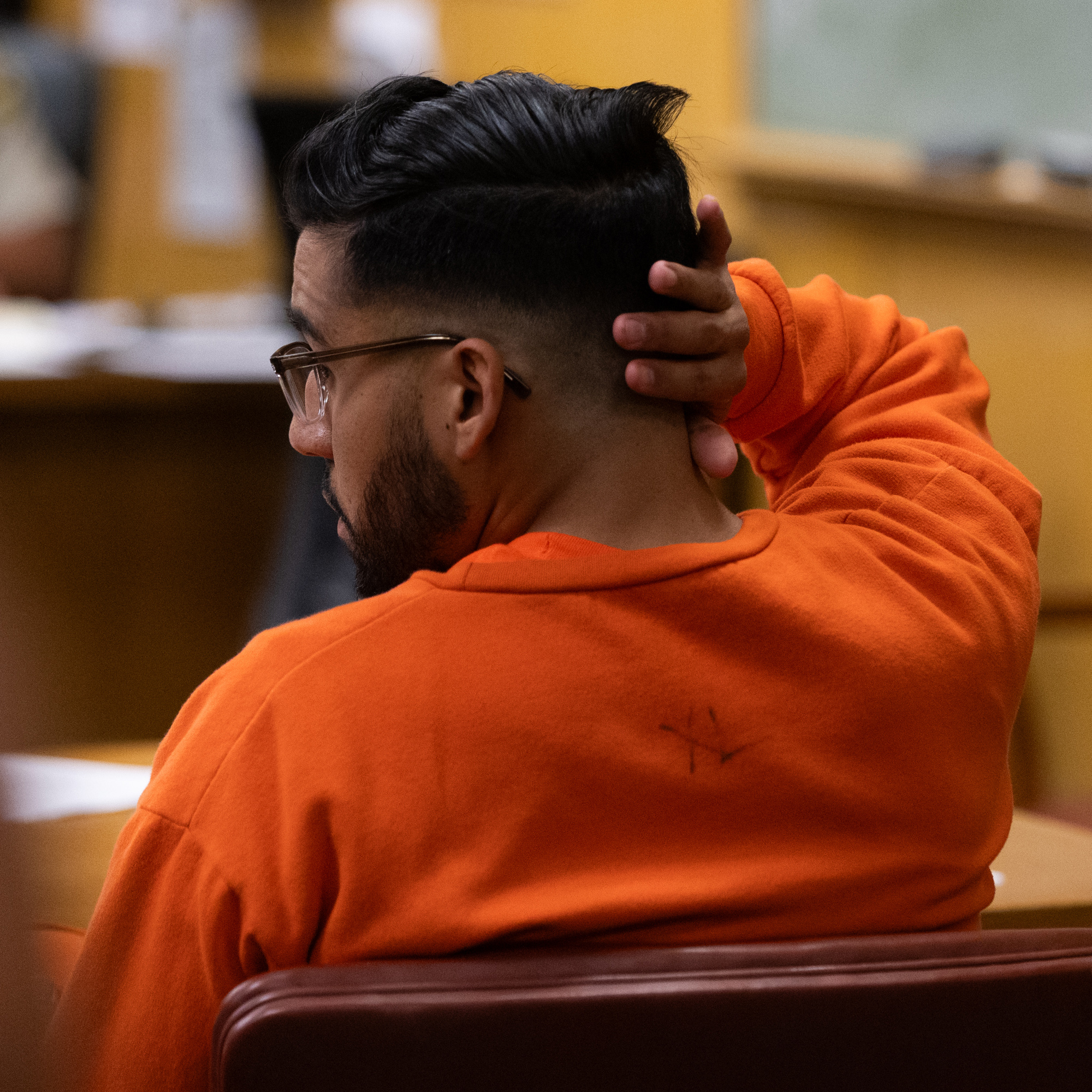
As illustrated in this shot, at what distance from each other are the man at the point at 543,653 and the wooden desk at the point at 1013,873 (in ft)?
0.69

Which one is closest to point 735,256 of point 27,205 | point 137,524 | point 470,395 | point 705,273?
point 137,524

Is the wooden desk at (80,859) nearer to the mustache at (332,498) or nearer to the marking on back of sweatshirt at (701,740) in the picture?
the mustache at (332,498)

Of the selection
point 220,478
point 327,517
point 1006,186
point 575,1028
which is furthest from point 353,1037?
point 1006,186

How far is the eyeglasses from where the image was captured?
744 mm

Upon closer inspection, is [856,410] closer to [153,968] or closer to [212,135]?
[153,968]

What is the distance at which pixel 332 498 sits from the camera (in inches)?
34.0

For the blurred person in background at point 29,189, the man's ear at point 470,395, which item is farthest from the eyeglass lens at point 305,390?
the blurred person in background at point 29,189

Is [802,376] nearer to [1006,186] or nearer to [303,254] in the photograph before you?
[303,254]

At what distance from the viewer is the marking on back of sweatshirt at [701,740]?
66 centimetres

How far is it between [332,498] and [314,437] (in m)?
0.05

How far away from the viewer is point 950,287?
3.08 metres

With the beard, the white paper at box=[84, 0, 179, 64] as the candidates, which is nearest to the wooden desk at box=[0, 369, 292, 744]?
the beard

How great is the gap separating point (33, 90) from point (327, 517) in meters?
2.50

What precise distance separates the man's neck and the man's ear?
0.17 feet
